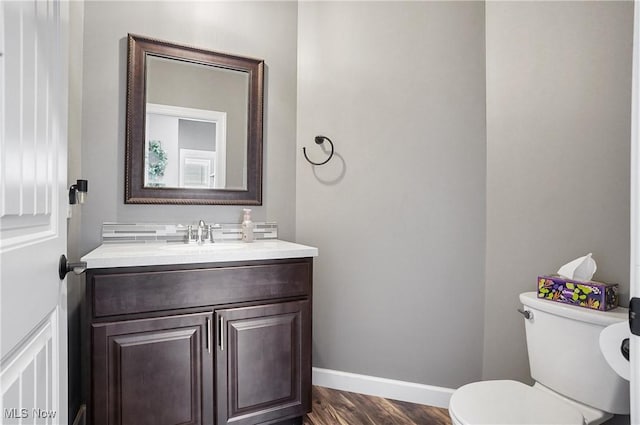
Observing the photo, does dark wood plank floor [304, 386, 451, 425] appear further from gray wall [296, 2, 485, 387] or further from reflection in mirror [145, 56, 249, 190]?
reflection in mirror [145, 56, 249, 190]

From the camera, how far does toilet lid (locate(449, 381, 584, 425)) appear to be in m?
1.19

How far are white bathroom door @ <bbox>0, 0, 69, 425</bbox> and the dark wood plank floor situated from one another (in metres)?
1.37

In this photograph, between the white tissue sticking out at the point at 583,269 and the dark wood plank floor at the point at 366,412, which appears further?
the dark wood plank floor at the point at 366,412

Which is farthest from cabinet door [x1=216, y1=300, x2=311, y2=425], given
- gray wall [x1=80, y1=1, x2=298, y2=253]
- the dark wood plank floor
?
gray wall [x1=80, y1=1, x2=298, y2=253]

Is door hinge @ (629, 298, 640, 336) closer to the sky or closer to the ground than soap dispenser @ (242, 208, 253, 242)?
closer to the ground

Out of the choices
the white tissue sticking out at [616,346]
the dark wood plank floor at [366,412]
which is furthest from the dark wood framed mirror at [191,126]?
the white tissue sticking out at [616,346]

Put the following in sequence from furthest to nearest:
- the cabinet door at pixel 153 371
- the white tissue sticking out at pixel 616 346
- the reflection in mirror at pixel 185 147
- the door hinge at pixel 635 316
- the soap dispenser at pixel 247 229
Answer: the soap dispenser at pixel 247 229
the reflection in mirror at pixel 185 147
the cabinet door at pixel 153 371
the white tissue sticking out at pixel 616 346
the door hinge at pixel 635 316

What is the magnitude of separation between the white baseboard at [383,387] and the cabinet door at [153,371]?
86 centimetres

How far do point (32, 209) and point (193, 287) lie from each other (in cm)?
94

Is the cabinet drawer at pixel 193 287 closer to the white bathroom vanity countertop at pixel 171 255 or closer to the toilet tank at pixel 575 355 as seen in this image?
the white bathroom vanity countertop at pixel 171 255

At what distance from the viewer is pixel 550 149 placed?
160cm

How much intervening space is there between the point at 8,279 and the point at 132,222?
4.90 ft

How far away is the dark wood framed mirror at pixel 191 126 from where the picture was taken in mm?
1984

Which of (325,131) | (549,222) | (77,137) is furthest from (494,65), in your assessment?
(77,137)
